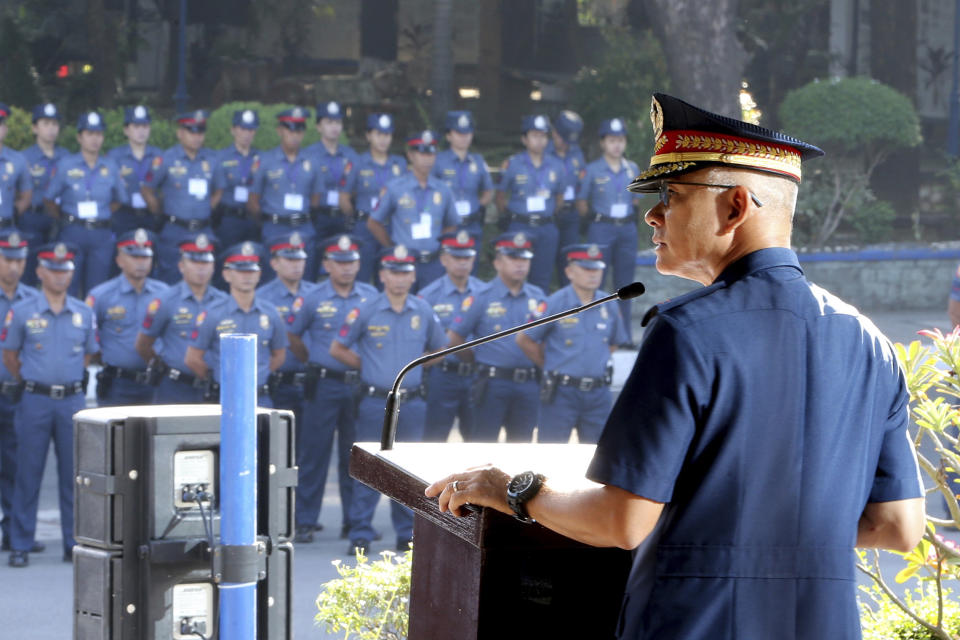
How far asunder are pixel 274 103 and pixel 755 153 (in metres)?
12.9

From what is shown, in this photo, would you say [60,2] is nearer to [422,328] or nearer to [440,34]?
[440,34]

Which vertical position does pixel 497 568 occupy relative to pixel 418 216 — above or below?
below

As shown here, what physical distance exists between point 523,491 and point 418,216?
833 cm

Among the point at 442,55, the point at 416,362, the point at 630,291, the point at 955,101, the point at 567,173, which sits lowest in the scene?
the point at 416,362

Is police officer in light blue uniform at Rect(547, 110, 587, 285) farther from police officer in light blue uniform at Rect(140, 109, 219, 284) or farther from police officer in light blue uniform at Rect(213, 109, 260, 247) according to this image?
police officer in light blue uniform at Rect(140, 109, 219, 284)

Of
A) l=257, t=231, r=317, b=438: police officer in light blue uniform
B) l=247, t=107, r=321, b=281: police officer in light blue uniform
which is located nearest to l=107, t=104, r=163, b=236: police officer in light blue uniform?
l=247, t=107, r=321, b=281: police officer in light blue uniform

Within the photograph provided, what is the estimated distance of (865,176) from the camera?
14.1 m

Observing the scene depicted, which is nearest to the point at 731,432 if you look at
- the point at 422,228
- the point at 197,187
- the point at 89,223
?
the point at 422,228

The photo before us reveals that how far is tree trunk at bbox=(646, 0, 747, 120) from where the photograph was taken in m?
13.9

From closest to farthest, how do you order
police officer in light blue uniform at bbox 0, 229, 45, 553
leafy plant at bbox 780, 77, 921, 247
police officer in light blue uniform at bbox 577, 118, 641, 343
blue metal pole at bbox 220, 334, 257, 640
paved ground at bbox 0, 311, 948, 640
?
blue metal pole at bbox 220, 334, 257, 640
paved ground at bbox 0, 311, 948, 640
police officer in light blue uniform at bbox 0, 229, 45, 553
police officer in light blue uniform at bbox 577, 118, 641, 343
leafy plant at bbox 780, 77, 921, 247

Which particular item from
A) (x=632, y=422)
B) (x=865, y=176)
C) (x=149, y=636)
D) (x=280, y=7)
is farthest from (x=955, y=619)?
(x=280, y=7)

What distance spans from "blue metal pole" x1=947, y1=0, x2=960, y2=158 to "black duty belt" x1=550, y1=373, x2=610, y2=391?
8.42 meters

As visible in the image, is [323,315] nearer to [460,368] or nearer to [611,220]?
[460,368]

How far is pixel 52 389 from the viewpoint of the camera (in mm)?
6746
